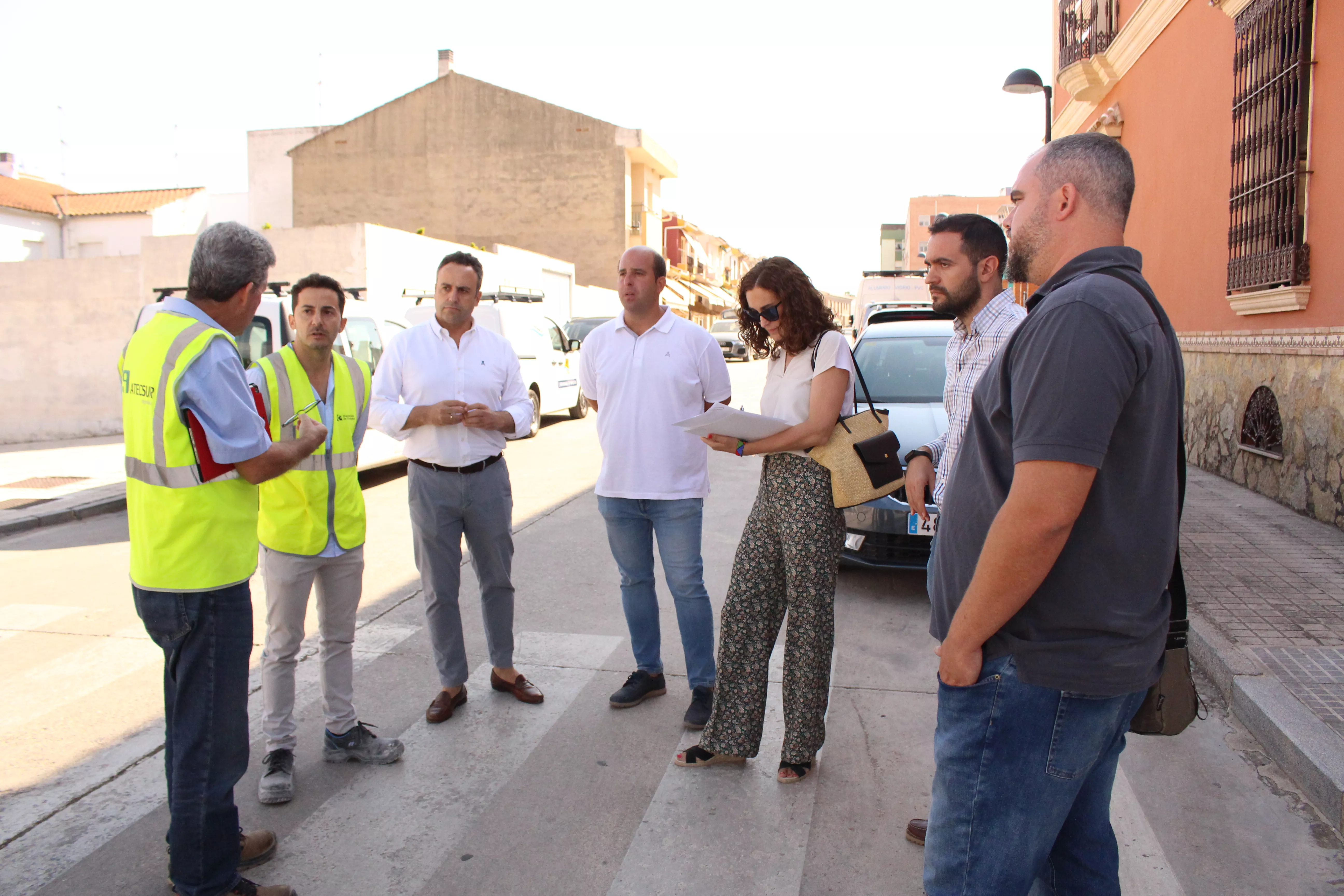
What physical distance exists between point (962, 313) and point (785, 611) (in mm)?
1282

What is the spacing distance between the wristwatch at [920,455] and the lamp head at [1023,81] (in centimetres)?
1069

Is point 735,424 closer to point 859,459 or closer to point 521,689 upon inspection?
point 859,459

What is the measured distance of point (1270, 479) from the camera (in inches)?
332

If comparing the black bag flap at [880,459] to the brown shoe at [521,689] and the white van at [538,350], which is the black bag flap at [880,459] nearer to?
the brown shoe at [521,689]

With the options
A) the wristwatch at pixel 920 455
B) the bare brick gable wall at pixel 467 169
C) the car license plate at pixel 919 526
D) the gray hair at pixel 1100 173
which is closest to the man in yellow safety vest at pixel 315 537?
the wristwatch at pixel 920 455

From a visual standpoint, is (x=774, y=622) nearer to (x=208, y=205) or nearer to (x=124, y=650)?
(x=124, y=650)

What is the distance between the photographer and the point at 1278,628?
4895mm

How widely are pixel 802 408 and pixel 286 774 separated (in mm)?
2318

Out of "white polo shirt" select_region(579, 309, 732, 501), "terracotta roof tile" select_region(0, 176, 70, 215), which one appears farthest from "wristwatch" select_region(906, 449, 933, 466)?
"terracotta roof tile" select_region(0, 176, 70, 215)

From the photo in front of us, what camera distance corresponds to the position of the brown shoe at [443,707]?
13.4 ft

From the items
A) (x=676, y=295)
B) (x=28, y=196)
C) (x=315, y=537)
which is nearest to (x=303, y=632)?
(x=315, y=537)

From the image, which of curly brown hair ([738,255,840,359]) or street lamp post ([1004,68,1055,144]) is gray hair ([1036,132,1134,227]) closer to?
curly brown hair ([738,255,840,359])

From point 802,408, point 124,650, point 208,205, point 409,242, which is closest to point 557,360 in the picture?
point 409,242

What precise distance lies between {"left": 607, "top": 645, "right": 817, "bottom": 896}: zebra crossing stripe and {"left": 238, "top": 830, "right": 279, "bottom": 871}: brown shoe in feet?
3.71
